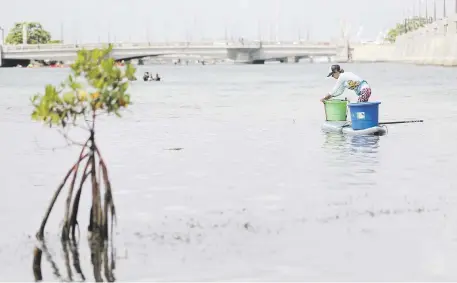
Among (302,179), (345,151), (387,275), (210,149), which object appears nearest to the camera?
(387,275)

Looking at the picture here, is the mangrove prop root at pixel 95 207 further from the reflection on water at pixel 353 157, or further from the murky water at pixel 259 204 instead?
the reflection on water at pixel 353 157

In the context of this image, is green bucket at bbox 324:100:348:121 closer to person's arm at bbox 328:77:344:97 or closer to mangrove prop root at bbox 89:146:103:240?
person's arm at bbox 328:77:344:97

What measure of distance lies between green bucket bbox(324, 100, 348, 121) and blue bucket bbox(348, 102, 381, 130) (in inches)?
75.4

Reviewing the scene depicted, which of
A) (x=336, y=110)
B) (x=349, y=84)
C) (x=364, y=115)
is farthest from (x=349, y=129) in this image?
(x=336, y=110)

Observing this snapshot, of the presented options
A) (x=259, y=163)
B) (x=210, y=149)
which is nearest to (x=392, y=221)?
(x=259, y=163)

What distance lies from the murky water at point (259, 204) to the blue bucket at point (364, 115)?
0.57 meters

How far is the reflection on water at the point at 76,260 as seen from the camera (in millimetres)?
13469

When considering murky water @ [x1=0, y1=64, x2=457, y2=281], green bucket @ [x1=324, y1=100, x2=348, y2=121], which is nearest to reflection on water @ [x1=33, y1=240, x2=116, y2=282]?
murky water @ [x1=0, y1=64, x2=457, y2=281]

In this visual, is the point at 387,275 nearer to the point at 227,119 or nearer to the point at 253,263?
the point at 253,263

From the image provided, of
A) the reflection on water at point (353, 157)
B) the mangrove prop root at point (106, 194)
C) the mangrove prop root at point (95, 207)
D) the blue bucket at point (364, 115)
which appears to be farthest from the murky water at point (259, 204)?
the blue bucket at point (364, 115)

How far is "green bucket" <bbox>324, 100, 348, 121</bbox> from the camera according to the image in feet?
112

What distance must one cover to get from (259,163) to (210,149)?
196 inches

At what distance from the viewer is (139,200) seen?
19812 millimetres

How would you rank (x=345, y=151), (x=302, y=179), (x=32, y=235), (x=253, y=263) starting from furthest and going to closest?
(x=345, y=151), (x=302, y=179), (x=32, y=235), (x=253, y=263)
